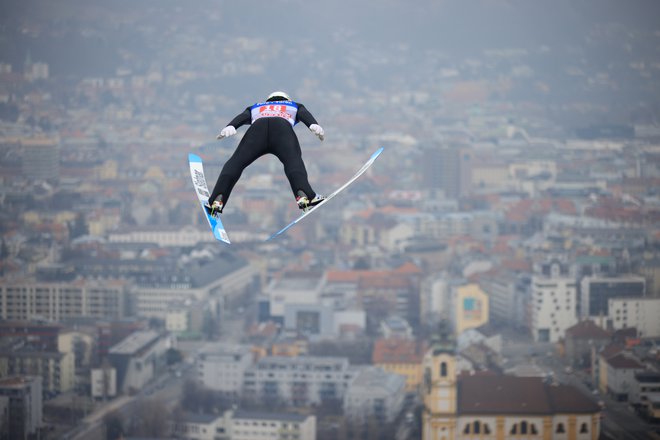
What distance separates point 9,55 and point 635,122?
1827 centimetres

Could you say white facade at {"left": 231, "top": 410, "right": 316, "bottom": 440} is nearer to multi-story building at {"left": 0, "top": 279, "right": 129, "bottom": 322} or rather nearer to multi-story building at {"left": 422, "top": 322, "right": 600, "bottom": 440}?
multi-story building at {"left": 422, "top": 322, "right": 600, "bottom": 440}

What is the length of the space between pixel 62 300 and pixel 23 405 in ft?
23.1

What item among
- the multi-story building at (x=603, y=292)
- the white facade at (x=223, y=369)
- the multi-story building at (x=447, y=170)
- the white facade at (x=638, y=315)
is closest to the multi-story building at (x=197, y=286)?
the white facade at (x=223, y=369)

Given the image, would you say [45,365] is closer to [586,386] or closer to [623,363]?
[586,386]

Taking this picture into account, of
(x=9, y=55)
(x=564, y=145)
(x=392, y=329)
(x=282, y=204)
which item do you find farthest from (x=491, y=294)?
(x=9, y=55)

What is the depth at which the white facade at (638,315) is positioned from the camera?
22.3m

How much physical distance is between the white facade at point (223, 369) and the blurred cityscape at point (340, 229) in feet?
0.11

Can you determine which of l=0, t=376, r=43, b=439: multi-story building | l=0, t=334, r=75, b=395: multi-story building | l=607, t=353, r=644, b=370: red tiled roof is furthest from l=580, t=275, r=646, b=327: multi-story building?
l=0, t=376, r=43, b=439: multi-story building

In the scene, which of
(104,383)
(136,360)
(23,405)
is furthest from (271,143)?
(136,360)

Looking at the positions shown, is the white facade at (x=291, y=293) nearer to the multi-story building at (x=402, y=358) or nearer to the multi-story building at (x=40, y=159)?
the multi-story building at (x=402, y=358)

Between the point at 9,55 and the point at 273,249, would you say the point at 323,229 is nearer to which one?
the point at 273,249

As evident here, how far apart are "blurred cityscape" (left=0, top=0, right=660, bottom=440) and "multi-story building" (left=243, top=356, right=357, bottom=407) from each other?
0.11 feet

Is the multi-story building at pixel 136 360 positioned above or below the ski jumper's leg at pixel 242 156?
below

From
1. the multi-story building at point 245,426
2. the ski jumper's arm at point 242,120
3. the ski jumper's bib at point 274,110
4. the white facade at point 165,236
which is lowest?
the multi-story building at point 245,426
